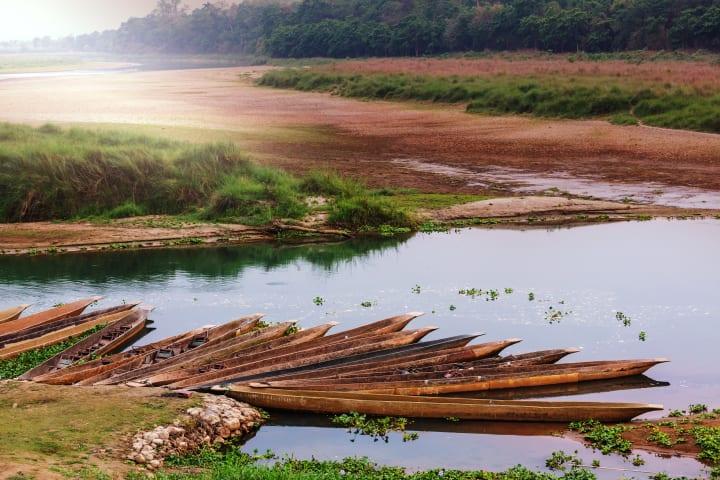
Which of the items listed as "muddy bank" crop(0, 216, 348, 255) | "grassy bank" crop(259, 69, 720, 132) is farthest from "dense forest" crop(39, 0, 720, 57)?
"muddy bank" crop(0, 216, 348, 255)

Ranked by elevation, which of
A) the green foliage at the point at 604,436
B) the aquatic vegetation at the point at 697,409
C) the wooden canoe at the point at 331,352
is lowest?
the aquatic vegetation at the point at 697,409

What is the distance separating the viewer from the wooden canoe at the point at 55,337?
54.6 feet

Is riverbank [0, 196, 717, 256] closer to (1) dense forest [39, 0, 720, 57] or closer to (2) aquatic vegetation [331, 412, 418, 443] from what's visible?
(2) aquatic vegetation [331, 412, 418, 443]

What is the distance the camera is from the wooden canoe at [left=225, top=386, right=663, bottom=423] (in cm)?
1329

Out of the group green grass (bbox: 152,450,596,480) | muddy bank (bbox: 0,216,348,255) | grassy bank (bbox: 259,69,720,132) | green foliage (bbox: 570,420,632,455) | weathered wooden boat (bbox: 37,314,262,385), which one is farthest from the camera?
grassy bank (bbox: 259,69,720,132)

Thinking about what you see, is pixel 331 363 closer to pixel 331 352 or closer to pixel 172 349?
pixel 331 352

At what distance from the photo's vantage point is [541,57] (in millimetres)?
82250

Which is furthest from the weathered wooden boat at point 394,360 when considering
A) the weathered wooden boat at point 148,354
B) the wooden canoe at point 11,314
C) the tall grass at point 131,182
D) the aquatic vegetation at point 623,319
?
the tall grass at point 131,182

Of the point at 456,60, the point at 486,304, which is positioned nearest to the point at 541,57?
the point at 456,60

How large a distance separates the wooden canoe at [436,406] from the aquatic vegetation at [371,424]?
0.08 metres

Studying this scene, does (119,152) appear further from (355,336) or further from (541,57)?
(541,57)

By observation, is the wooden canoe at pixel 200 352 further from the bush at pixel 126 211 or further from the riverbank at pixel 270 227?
the bush at pixel 126 211

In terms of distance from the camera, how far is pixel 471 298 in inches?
850

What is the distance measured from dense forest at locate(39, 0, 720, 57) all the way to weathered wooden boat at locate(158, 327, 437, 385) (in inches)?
2517
